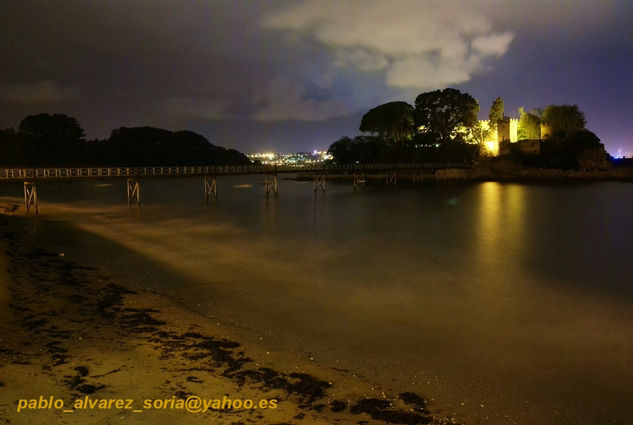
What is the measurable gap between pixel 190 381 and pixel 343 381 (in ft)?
8.13

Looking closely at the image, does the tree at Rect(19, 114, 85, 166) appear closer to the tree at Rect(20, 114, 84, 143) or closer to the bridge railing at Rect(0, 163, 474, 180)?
the tree at Rect(20, 114, 84, 143)

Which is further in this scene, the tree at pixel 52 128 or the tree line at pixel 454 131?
the tree at pixel 52 128

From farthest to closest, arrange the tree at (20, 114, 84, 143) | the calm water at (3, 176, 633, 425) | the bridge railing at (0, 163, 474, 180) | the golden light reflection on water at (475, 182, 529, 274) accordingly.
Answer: the tree at (20, 114, 84, 143) → the bridge railing at (0, 163, 474, 180) → the golden light reflection on water at (475, 182, 529, 274) → the calm water at (3, 176, 633, 425)

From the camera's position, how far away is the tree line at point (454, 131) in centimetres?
7528

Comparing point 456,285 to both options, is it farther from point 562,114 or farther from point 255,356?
point 562,114

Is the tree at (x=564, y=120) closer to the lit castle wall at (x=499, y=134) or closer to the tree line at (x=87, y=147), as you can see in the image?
the lit castle wall at (x=499, y=134)

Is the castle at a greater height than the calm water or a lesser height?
greater

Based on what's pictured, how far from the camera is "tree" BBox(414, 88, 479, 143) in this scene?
82438 millimetres

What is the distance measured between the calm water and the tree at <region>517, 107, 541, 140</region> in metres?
55.0

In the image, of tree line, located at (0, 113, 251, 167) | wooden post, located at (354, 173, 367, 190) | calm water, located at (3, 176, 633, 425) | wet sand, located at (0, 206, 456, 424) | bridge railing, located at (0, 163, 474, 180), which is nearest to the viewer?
wet sand, located at (0, 206, 456, 424)

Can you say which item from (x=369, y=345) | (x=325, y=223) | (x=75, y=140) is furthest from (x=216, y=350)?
(x=75, y=140)

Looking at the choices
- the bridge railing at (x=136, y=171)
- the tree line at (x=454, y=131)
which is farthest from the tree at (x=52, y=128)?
the tree line at (x=454, y=131)

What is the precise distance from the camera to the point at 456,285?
14281 mm

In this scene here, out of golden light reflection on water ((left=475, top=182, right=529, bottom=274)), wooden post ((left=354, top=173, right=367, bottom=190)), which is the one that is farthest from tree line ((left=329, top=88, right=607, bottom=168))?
A: golden light reflection on water ((left=475, top=182, right=529, bottom=274))
